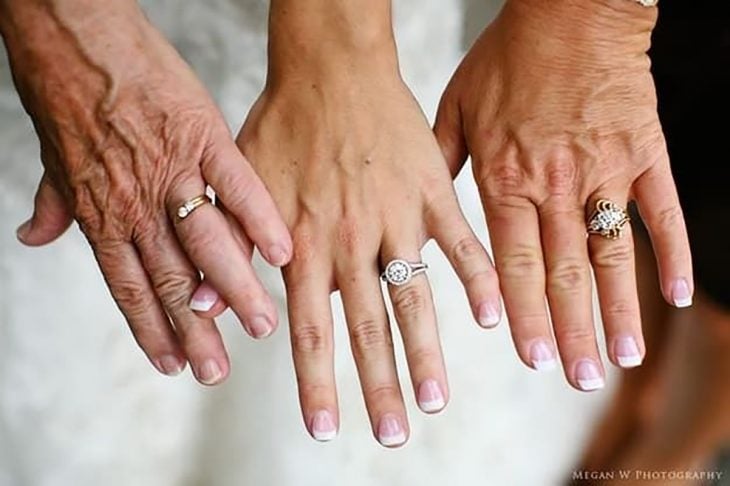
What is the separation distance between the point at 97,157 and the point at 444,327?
397 millimetres

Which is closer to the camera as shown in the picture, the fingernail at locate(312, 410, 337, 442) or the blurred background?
the fingernail at locate(312, 410, 337, 442)

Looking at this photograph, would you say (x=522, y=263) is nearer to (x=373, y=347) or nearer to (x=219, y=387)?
(x=373, y=347)

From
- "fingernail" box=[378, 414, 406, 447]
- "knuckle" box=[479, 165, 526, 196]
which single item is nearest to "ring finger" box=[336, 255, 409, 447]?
"fingernail" box=[378, 414, 406, 447]

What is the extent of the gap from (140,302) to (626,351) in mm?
349

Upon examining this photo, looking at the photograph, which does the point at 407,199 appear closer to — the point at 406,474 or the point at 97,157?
the point at 97,157

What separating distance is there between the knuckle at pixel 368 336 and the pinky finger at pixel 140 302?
125mm

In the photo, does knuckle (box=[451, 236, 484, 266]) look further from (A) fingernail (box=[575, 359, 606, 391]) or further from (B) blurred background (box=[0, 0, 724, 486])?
(B) blurred background (box=[0, 0, 724, 486])

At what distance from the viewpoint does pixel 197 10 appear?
3.42 feet

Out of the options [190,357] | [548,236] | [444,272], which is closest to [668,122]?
[444,272]

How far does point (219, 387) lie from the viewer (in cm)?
111

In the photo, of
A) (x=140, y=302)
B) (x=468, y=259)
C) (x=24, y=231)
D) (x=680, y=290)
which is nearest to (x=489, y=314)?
(x=468, y=259)

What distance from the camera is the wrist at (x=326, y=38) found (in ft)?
2.98

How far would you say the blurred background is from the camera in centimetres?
102

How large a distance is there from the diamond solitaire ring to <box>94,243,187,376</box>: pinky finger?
159 mm
